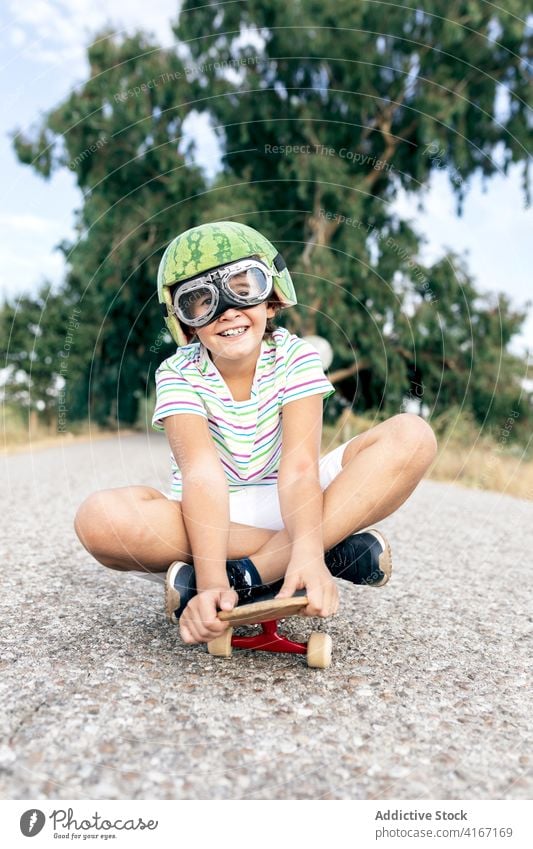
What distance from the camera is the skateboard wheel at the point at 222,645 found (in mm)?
1980

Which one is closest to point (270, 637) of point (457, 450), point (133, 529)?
point (133, 529)

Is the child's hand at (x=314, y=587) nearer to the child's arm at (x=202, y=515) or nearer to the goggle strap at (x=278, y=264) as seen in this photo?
the child's arm at (x=202, y=515)

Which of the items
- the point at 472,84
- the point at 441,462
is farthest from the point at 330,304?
the point at 472,84

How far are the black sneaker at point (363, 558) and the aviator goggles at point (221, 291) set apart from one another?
0.75m

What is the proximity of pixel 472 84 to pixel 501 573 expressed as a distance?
7620 mm

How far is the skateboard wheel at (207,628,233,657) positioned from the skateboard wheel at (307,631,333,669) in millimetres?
213

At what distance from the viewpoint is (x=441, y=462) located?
7645mm

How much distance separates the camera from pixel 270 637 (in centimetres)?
209

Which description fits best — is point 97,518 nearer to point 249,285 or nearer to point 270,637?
point 270,637

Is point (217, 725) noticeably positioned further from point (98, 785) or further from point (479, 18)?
point (479, 18)

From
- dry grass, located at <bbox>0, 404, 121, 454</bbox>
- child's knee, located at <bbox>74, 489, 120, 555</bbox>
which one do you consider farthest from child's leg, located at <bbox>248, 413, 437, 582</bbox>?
dry grass, located at <bbox>0, 404, 121, 454</bbox>

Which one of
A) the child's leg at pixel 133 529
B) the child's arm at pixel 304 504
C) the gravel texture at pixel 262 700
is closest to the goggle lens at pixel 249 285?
the child's arm at pixel 304 504

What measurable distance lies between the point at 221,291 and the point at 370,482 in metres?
0.68

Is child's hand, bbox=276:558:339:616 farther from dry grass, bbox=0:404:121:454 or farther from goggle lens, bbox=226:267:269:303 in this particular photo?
dry grass, bbox=0:404:121:454
